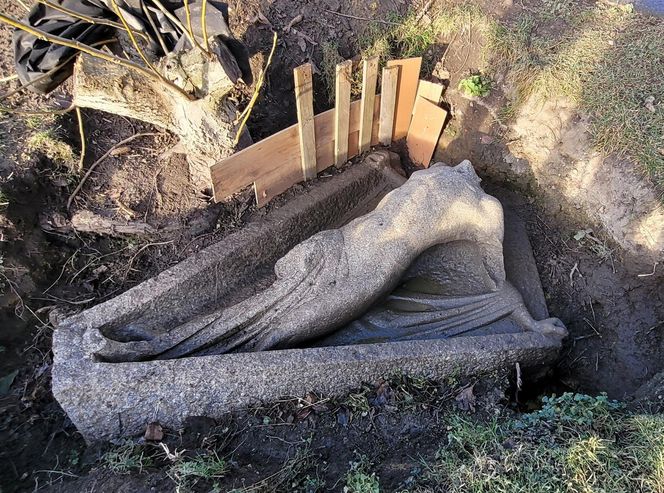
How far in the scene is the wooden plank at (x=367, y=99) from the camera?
388 cm

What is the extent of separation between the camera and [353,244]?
10.5 feet

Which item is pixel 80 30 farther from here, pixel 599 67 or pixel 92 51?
pixel 599 67

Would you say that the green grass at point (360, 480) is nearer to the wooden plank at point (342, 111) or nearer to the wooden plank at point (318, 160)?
the wooden plank at point (318, 160)

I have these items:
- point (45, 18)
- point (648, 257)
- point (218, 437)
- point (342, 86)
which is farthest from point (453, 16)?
point (218, 437)

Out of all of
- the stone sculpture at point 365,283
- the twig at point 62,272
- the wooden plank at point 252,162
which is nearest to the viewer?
the stone sculpture at point 365,283

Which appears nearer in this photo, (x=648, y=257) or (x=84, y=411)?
(x=84, y=411)

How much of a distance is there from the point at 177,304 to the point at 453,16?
12.2 feet

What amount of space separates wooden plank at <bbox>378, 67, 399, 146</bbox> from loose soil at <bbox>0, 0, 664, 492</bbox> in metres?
0.59

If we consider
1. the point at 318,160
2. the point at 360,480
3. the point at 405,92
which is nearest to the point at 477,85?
the point at 405,92

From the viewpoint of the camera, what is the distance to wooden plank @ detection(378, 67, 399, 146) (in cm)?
406

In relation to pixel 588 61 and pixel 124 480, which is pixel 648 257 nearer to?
pixel 588 61

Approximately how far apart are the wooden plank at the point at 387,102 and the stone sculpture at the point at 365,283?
96 centimetres

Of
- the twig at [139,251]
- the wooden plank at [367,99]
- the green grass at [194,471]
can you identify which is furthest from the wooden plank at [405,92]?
the green grass at [194,471]

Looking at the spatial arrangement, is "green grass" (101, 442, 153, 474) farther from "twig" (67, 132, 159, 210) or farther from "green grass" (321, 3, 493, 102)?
"green grass" (321, 3, 493, 102)
